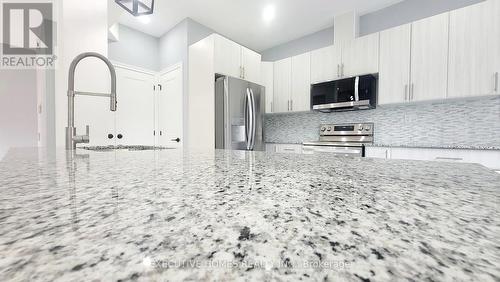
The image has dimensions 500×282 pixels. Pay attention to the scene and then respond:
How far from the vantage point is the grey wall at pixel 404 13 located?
2580 millimetres

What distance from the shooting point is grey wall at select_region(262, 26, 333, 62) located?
138 inches

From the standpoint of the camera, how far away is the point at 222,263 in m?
0.14

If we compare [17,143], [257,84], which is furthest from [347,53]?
[17,143]

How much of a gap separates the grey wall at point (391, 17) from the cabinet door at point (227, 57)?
1.37 metres

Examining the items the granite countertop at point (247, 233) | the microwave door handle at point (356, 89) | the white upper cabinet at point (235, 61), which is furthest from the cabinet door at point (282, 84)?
the granite countertop at point (247, 233)

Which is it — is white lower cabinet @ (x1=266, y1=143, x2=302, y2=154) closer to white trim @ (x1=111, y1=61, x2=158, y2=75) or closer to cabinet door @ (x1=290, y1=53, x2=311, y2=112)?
cabinet door @ (x1=290, y1=53, x2=311, y2=112)

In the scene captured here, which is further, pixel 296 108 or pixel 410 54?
pixel 296 108

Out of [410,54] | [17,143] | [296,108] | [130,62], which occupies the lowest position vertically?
[17,143]

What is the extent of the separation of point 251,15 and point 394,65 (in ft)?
6.52

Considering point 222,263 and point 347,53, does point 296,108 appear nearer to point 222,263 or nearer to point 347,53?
point 347,53

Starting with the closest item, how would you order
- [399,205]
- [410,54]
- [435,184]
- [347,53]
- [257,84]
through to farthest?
[399,205]
[435,184]
[410,54]
[347,53]
[257,84]

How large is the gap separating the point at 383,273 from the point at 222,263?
94mm

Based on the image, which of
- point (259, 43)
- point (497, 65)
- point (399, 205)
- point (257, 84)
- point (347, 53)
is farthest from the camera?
point (259, 43)

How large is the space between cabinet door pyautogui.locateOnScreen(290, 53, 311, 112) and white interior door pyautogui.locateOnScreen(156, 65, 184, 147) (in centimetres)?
178
